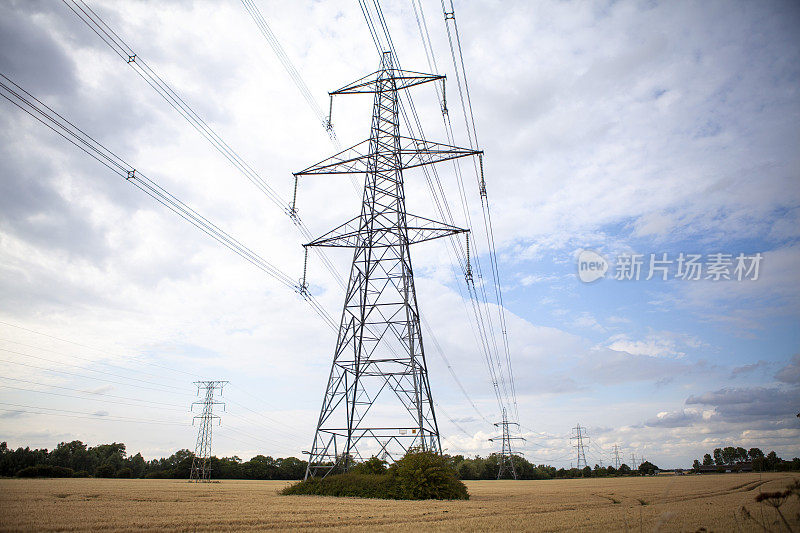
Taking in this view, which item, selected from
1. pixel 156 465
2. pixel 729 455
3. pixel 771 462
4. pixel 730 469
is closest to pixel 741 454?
pixel 729 455

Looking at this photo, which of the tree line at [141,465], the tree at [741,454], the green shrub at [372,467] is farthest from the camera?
the tree at [741,454]

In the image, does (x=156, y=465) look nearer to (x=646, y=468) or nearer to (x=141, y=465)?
(x=141, y=465)

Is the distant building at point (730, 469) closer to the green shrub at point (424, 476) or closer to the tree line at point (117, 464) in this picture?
the tree line at point (117, 464)

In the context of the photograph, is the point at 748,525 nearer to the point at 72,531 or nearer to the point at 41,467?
the point at 72,531

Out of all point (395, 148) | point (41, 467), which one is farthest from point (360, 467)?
point (41, 467)

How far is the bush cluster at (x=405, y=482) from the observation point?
2223cm

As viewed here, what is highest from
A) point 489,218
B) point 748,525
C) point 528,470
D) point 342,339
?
point 489,218

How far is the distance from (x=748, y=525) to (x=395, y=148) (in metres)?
22.4

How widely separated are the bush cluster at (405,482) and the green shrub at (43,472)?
2124 inches

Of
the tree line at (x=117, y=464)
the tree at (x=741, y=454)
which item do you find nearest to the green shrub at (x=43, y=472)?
the tree line at (x=117, y=464)

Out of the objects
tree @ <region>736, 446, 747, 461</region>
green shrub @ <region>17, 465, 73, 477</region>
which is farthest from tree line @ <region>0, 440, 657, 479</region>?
tree @ <region>736, 446, 747, 461</region>

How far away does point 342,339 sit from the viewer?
23516mm

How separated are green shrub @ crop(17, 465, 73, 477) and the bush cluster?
177ft

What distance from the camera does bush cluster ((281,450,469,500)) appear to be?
22234 millimetres
